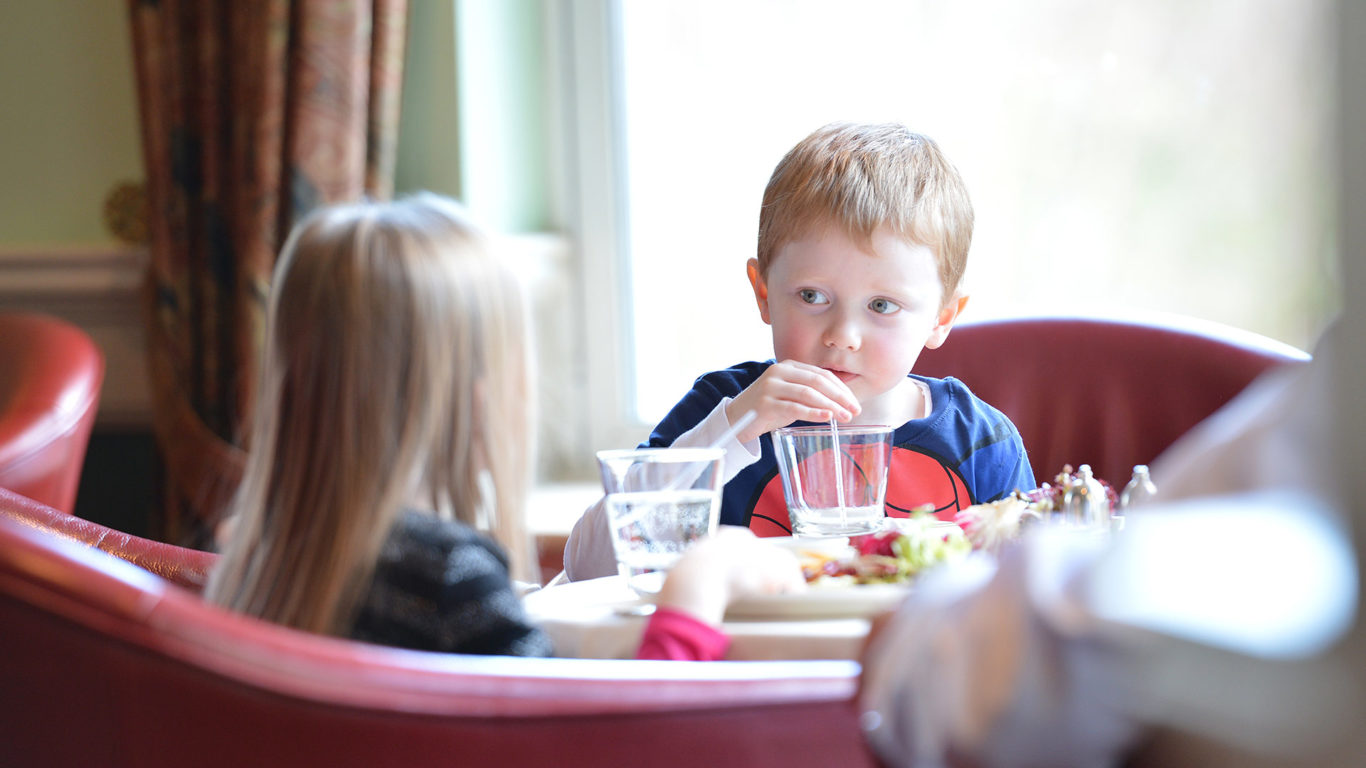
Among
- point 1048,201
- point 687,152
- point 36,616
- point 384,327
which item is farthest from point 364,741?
point 687,152

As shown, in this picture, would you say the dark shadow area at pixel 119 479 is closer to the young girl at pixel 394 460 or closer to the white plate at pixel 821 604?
the young girl at pixel 394 460

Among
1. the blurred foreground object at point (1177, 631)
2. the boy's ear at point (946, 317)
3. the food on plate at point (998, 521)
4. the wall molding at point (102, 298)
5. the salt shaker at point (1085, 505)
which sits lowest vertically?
the wall molding at point (102, 298)

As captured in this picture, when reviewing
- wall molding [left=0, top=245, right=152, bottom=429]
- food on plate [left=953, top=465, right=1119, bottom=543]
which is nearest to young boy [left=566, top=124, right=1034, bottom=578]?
food on plate [left=953, top=465, right=1119, bottom=543]

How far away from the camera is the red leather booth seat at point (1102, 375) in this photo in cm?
162

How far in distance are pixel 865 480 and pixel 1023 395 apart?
2.24 ft

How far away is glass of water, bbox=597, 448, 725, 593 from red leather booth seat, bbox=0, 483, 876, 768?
10.8 inches

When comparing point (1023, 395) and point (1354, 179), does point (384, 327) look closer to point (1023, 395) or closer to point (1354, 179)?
point (1354, 179)

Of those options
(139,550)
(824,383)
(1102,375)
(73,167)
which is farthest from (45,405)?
(1102,375)

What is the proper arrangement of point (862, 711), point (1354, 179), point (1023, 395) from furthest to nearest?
point (1023, 395), point (862, 711), point (1354, 179)

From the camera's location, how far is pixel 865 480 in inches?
45.0

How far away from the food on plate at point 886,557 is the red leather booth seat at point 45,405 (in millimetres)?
1185

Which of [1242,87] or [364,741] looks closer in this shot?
[364,741]

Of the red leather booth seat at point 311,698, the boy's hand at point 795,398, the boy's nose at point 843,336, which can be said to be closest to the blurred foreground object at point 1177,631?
the red leather booth seat at point 311,698

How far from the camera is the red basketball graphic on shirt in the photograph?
1455 millimetres
